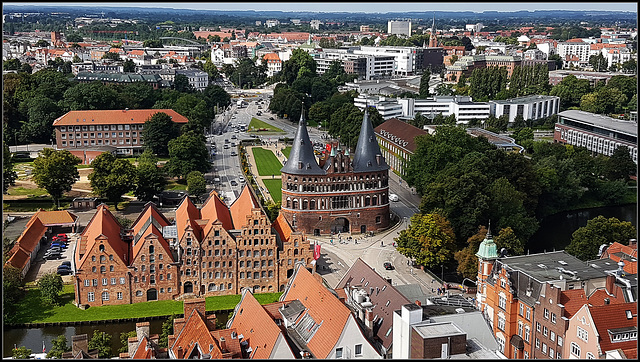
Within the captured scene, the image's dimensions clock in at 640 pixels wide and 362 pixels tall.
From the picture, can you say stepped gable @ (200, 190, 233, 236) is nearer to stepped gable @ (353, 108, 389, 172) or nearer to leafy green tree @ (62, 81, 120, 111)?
stepped gable @ (353, 108, 389, 172)

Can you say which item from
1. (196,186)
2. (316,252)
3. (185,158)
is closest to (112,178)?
(196,186)

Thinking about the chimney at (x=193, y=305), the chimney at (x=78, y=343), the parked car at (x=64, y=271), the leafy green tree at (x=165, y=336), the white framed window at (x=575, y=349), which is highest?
the chimney at (x=193, y=305)

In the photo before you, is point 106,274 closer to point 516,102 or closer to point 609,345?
point 609,345

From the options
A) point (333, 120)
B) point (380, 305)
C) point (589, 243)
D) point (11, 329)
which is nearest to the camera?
point (380, 305)

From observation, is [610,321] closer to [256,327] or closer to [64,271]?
[256,327]

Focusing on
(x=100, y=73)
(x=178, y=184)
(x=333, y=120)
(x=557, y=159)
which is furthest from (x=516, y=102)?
(x=100, y=73)

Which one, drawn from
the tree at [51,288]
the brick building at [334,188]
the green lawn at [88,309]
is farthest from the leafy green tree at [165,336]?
the brick building at [334,188]

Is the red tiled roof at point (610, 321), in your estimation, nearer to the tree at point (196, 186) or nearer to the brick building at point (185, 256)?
the brick building at point (185, 256)
